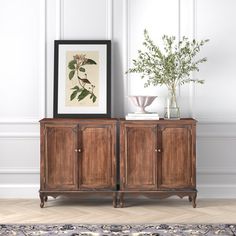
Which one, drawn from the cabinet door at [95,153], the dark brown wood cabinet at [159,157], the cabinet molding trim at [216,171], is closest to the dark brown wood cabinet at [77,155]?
the cabinet door at [95,153]

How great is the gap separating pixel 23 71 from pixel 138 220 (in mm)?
1888

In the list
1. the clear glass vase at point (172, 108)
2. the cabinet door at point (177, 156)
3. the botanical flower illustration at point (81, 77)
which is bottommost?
the cabinet door at point (177, 156)

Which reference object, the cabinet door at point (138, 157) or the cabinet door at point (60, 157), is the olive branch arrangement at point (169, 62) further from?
the cabinet door at point (60, 157)

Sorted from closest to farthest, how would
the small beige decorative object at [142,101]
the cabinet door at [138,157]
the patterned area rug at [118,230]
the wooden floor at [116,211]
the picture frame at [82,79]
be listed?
the patterned area rug at [118,230]
the wooden floor at [116,211]
the cabinet door at [138,157]
the small beige decorative object at [142,101]
the picture frame at [82,79]

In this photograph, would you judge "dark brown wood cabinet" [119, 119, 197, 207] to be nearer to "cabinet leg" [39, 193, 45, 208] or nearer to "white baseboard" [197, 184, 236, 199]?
"white baseboard" [197, 184, 236, 199]

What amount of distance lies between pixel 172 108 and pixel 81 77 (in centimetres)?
93

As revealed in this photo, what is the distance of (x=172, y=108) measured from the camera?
201 inches

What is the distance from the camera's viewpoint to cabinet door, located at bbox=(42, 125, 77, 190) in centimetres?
495

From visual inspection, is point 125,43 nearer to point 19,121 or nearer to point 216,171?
point 19,121

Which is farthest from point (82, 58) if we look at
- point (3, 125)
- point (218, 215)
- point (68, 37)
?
point (218, 215)

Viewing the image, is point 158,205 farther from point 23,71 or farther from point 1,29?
point 1,29

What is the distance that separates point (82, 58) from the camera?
208 inches

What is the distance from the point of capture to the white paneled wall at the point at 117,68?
17.4 ft

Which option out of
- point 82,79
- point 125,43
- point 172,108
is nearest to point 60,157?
point 82,79
